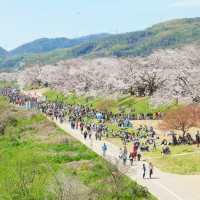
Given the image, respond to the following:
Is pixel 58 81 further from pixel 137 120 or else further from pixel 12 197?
pixel 12 197

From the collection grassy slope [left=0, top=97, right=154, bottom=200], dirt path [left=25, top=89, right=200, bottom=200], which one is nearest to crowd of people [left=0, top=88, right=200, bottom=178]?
dirt path [left=25, top=89, right=200, bottom=200]

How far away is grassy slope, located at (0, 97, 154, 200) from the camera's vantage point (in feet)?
129

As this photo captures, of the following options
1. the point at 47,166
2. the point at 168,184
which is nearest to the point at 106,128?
the point at 47,166

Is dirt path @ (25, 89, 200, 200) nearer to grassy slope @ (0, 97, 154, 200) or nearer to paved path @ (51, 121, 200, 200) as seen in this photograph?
paved path @ (51, 121, 200, 200)

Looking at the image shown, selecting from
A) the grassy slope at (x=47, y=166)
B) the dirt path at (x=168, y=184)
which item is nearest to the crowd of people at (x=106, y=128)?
the dirt path at (x=168, y=184)

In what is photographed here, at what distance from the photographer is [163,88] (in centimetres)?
8425

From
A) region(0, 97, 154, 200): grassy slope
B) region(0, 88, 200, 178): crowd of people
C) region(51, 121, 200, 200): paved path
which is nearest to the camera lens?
region(51, 121, 200, 200): paved path

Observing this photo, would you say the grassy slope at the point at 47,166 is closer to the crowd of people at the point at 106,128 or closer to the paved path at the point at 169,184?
the paved path at the point at 169,184

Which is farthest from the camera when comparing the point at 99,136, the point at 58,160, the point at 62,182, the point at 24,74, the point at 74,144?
the point at 24,74

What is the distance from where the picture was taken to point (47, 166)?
49125 millimetres

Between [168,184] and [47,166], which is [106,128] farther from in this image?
[168,184]

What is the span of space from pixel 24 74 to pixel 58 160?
121 metres

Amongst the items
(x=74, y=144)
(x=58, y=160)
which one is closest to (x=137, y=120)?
(x=74, y=144)

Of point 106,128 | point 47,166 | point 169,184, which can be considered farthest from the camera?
point 106,128
